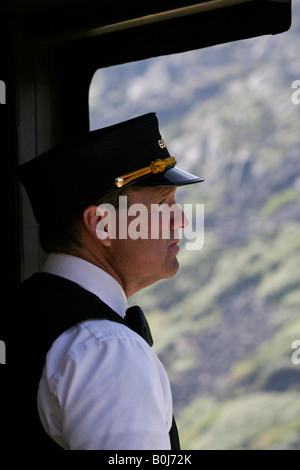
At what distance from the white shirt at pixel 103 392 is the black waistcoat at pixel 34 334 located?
2 centimetres

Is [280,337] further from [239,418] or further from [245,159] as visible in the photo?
[245,159]

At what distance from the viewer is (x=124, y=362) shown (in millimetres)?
1168

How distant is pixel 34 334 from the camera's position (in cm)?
129

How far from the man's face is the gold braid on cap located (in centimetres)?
3

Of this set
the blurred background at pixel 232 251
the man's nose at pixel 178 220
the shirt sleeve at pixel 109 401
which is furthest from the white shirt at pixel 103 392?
the blurred background at pixel 232 251

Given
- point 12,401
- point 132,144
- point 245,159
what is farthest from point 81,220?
point 245,159

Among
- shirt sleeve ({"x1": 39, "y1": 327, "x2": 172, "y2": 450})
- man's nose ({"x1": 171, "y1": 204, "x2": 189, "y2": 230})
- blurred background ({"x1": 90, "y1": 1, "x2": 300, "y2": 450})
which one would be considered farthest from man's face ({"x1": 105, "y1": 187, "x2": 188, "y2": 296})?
blurred background ({"x1": 90, "y1": 1, "x2": 300, "y2": 450})

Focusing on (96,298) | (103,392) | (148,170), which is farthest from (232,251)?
(103,392)

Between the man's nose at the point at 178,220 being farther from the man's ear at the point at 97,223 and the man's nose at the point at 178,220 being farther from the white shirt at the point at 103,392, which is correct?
the white shirt at the point at 103,392

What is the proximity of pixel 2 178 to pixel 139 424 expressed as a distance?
3.43 ft

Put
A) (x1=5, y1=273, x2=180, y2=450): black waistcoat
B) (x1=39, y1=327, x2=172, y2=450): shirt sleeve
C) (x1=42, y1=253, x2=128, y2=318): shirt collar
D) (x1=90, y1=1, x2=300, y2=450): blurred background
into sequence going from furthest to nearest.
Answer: (x1=90, y1=1, x2=300, y2=450): blurred background
(x1=42, y1=253, x2=128, y2=318): shirt collar
(x1=5, y1=273, x2=180, y2=450): black waistcoat
(x1=39, y1=327, x2=172, y2=450): shirt sleeve

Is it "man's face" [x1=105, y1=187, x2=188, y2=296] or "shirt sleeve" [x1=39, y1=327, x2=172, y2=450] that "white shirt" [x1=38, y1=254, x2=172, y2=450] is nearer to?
"shirt sleeve" [x1=39, y1=327, x2=172, y2=450]

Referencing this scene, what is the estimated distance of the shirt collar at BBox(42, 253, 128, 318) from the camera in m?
1.41

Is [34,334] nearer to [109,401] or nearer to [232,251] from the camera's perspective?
[109,401]
